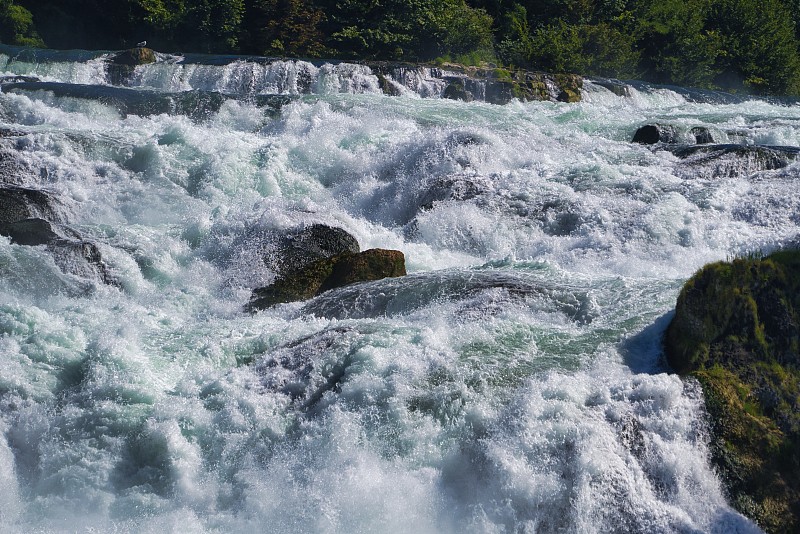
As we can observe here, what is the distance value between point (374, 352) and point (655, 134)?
9.85 m

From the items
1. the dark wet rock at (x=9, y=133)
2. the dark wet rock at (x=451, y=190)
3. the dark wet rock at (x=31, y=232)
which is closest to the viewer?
the dark wet rock at (x=31, y=232)

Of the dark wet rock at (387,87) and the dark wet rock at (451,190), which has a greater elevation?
the dark wet rock at (451,190)

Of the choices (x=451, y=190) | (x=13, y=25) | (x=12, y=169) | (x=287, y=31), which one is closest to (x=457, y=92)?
(x=287, y=31)

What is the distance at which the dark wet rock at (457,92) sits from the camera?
69.7 ft

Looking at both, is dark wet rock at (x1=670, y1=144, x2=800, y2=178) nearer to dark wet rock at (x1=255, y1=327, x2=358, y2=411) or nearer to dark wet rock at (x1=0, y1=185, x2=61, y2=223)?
dark wet rock at (x1=255, y1=327, x2=358, y2=411)

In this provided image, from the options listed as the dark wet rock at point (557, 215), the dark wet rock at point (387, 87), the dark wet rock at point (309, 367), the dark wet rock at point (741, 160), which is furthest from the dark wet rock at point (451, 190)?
the dark wet rock at point (387, 87)

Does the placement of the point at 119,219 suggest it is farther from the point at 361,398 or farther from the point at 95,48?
the point at 95,48

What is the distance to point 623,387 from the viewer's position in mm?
5586

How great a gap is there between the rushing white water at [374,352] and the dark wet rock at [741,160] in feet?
0.33

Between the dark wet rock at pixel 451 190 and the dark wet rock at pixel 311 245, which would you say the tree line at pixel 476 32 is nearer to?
the dark wet rock at pixel 451 190

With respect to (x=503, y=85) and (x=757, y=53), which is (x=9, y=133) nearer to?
(x=503, y=85)

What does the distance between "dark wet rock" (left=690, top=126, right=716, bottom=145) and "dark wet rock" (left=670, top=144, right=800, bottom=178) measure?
7.90ft

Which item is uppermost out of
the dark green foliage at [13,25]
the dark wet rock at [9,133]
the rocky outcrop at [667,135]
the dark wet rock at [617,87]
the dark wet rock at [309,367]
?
the dark wet rock at [309,367]

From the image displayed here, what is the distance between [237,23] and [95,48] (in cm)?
518
